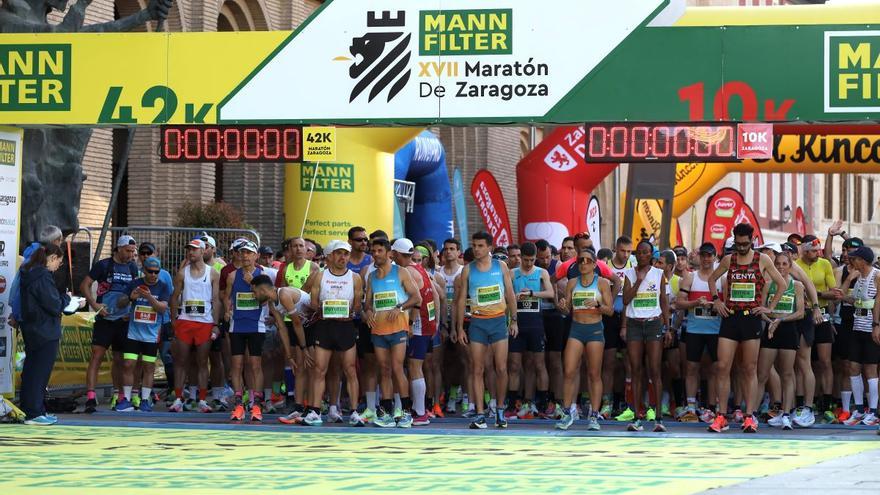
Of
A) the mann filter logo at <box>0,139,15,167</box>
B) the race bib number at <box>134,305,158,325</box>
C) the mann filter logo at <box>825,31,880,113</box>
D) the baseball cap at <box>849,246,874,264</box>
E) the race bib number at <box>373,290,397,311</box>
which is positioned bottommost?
the race bib number at <box>134,305,158,325</box>

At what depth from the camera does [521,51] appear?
56.0ft

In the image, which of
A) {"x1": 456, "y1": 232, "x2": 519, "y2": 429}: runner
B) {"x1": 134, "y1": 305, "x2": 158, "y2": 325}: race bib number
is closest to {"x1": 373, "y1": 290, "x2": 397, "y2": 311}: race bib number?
{"x1": 456, "y1": 232, "x2": 519, "y2": 429}: runner

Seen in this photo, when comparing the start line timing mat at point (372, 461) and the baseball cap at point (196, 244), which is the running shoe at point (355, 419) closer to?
the start line timing mat at point (372, 461)

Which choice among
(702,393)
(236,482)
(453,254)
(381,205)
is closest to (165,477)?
(236,482)

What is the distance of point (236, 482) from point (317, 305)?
17.6 feet

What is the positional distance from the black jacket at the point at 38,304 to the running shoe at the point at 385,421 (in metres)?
3.18

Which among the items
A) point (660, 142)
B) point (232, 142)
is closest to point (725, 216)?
point (660, 142)

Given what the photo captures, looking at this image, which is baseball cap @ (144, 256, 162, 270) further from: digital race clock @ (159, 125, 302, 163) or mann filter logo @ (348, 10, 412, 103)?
mann filter logo @ (348, 10, 412, 103)

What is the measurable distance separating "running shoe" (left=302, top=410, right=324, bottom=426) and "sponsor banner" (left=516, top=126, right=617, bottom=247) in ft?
31.0

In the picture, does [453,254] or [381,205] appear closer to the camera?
[453,254]

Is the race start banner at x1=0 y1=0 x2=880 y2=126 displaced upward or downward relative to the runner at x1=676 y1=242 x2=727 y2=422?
upward

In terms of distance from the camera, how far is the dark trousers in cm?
1639

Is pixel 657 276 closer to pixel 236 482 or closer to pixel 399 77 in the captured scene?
pixel 399 77

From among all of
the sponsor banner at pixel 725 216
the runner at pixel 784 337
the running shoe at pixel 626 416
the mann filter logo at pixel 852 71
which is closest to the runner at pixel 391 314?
the running shoe at pixel 626 416
